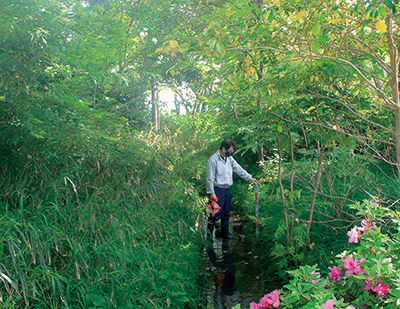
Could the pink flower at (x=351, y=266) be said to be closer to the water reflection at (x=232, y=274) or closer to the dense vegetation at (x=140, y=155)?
the dense vegetation at (x=140, y=155)

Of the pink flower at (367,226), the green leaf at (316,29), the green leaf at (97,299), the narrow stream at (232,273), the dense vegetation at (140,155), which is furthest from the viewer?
the narrow stream at (232,273)

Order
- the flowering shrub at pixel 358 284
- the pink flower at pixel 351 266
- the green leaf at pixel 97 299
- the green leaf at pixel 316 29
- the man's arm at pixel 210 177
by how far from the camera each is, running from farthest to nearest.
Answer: the man's arm at pixel 210 177
the green leaf at pixel 97 299
the green leaf at pixel 316 29
the pink flower at pixel 351 266
the flowering shrub at pixel 358 284

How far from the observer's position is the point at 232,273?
4.06m

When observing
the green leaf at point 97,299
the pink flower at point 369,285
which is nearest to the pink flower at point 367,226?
the pink flower at point 369,285

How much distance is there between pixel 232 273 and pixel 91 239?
2.10 m

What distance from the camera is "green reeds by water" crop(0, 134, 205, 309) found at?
2354 mm

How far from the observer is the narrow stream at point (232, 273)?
3398mm

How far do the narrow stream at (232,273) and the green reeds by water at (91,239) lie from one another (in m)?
0.28

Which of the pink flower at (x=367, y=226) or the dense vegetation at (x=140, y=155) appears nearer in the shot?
the pink flower at (x=367, y=226)

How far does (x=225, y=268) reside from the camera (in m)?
4.22

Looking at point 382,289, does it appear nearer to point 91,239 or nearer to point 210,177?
point 91,239

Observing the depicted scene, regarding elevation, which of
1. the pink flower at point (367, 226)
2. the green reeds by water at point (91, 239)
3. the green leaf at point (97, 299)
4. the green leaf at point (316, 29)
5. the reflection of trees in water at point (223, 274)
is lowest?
the reflection of trees in water at point (223, 274)

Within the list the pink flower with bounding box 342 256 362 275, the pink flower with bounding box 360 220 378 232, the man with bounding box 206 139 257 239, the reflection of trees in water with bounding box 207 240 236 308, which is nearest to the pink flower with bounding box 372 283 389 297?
the pink flower with bounding box 342 256 362 275

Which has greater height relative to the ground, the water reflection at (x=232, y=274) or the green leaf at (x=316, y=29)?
the green leaf at (x=316, y=29)
